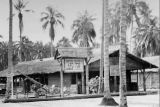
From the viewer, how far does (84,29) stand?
60875 millimetres

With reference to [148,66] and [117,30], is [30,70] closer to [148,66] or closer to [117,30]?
[148,66]

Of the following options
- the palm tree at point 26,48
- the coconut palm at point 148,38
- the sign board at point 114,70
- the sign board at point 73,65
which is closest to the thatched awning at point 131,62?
the sign board at point 114,70

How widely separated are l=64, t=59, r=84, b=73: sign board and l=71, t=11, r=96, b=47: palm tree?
105 ft

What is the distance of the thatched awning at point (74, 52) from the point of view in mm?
27812

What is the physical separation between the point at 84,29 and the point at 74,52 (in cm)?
3147

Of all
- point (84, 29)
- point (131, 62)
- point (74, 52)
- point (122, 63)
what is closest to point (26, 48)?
point (84, 29)

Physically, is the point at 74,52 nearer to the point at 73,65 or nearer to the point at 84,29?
the point at 73,65

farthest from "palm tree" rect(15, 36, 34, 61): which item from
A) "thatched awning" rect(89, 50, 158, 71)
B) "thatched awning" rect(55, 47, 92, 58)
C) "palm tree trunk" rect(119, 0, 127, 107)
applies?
"palm tree trunk" rect(119, 0, 127, 107)

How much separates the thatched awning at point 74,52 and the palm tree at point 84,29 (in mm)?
28966

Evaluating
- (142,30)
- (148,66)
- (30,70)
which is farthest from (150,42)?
(30,70)

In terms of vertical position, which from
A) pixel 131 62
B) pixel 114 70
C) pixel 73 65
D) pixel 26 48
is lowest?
pixel 114 70

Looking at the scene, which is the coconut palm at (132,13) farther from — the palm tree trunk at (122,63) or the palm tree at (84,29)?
the palm tree trunk at (122,63)

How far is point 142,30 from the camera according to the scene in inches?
2299

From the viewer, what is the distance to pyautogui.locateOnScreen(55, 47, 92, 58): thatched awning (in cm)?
2781
